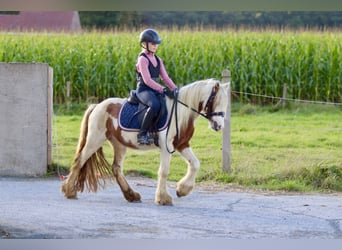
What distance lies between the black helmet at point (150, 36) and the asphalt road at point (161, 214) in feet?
3.59

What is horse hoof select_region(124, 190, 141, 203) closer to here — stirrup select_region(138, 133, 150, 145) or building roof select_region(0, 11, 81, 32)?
stirrup select_region(138, 133, 150, 145)

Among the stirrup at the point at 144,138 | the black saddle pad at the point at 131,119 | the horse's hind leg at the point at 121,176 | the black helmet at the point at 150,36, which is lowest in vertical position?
the horse's hind leg at the point at 121,176

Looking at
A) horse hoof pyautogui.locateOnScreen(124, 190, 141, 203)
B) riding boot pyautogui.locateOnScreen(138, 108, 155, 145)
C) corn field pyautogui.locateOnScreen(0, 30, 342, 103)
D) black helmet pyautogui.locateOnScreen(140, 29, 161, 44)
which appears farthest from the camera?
corn field pyautogui.locateOnScreen(0, 30, 342, 103)

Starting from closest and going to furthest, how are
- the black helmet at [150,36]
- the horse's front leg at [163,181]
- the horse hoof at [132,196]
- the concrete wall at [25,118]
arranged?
the black helmet at [150,36] < the horse's front leg at [163,181] < the horse hoof at [132,196] < the concrete wall at [25,118]

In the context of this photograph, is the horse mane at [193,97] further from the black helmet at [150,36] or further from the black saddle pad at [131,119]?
the black helmet at [150,36]

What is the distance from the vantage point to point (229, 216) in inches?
260

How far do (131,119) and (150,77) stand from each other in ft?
1.15

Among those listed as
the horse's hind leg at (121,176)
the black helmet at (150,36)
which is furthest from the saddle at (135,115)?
the black helmet at (150,36)

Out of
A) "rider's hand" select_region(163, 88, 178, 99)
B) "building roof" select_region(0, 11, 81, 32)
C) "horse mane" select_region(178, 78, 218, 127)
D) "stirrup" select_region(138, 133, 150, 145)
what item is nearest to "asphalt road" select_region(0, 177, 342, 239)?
"stirrup" select_region(138, 133, 150, 145)

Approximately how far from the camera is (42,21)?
703cm

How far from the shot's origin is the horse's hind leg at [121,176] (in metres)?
6.98

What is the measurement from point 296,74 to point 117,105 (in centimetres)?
149

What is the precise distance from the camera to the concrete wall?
7414 millimetres

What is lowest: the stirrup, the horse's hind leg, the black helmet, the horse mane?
the horse's hind leg
